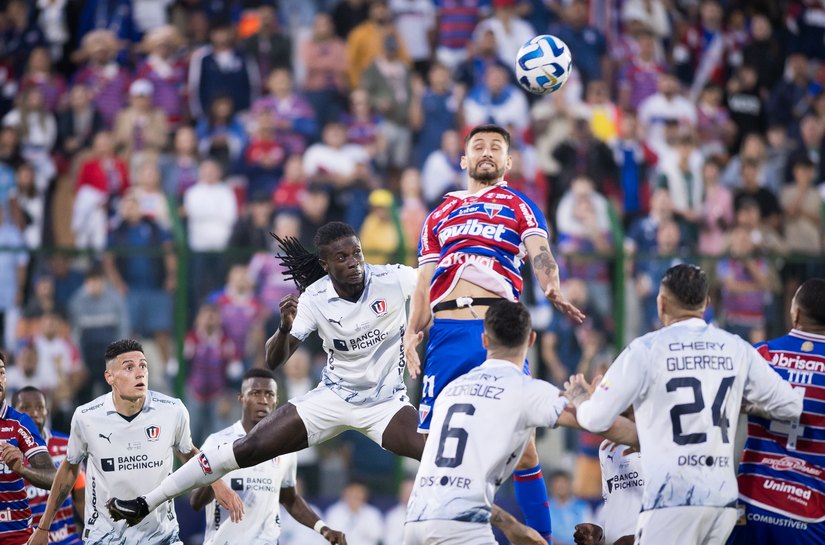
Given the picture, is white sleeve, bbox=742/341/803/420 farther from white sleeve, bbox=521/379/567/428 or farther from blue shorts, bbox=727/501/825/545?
white sleeve, bbox=521/379/567/428

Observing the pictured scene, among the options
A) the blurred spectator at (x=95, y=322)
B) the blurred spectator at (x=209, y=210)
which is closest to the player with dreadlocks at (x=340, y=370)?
the blurred spectator at (x=95, y=322)

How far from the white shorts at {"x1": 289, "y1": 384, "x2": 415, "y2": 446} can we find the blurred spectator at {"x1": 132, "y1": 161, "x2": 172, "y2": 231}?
5724 mm

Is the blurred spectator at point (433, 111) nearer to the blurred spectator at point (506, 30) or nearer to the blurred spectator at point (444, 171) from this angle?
the blurred spectator at point (444, 171)

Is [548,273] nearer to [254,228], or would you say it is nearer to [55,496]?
[55,496]

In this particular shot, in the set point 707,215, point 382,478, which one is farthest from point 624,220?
point 382,478

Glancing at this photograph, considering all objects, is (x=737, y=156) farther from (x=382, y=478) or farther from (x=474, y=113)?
(x=382, y=478)

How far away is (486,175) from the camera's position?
8.91m

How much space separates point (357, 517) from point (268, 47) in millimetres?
7318

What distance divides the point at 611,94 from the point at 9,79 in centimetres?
862

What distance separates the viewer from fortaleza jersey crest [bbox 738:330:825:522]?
7.33m

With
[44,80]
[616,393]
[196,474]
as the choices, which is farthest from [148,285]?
[616,393]

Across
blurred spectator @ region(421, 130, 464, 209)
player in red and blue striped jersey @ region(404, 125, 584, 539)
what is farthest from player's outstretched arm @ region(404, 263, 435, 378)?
blurred spectator @ region(421, 130, 464, 209)

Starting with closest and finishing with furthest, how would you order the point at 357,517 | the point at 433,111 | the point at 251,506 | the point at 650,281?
the point at 251,506 → the point at 357,517 → the point at 650,281 → the point at 433,111

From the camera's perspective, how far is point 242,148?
16.5 m
